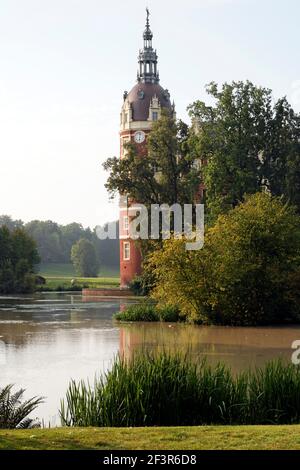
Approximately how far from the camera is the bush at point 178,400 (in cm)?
1175

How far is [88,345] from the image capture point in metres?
25.4

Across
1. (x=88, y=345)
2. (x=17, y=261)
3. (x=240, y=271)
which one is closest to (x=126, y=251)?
(x=17, y=261)

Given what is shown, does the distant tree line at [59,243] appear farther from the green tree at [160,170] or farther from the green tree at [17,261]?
the green tree at [160,170]

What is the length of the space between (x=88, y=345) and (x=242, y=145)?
24158mm

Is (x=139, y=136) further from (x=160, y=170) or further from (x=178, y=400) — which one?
(x=178, y=400)

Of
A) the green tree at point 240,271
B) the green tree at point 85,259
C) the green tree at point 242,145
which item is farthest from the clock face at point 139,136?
the green tree at point 85,259

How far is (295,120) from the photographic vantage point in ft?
163

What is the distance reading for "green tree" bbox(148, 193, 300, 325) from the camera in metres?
33.4

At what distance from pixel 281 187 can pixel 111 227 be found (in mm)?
66898

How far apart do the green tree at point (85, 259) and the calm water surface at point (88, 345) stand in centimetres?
8745

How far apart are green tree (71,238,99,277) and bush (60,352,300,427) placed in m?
115

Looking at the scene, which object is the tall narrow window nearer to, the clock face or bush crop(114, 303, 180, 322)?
the clock face
